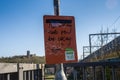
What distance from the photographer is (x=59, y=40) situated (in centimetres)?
329

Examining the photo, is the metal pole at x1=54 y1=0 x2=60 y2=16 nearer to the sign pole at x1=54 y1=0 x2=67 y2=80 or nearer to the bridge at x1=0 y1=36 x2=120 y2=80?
the sign pole at x1=54 y1=0 x2=67 y2=80

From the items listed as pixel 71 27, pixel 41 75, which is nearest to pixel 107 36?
pixel 41 75

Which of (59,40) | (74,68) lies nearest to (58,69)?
(59,40)

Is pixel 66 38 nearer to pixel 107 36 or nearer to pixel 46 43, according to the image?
pixel 46 43

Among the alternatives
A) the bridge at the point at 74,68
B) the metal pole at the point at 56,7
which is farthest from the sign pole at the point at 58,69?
the bridge at the point at 74,68

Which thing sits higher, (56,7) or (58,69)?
(56,7)

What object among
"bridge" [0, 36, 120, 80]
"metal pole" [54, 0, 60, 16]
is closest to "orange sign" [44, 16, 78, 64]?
"metal pole" [54, 0, 60, 16]

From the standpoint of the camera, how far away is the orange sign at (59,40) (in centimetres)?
326

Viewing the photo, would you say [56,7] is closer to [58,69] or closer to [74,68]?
[58,69]

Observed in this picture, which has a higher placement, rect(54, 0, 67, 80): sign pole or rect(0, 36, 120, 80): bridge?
rect(54, 0, 67, 80): sign pole

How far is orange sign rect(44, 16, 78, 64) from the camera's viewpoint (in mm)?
3262

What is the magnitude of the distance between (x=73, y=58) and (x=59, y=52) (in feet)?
0.60

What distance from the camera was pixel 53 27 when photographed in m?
3.33

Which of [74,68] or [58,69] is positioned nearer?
→ [58,69]
